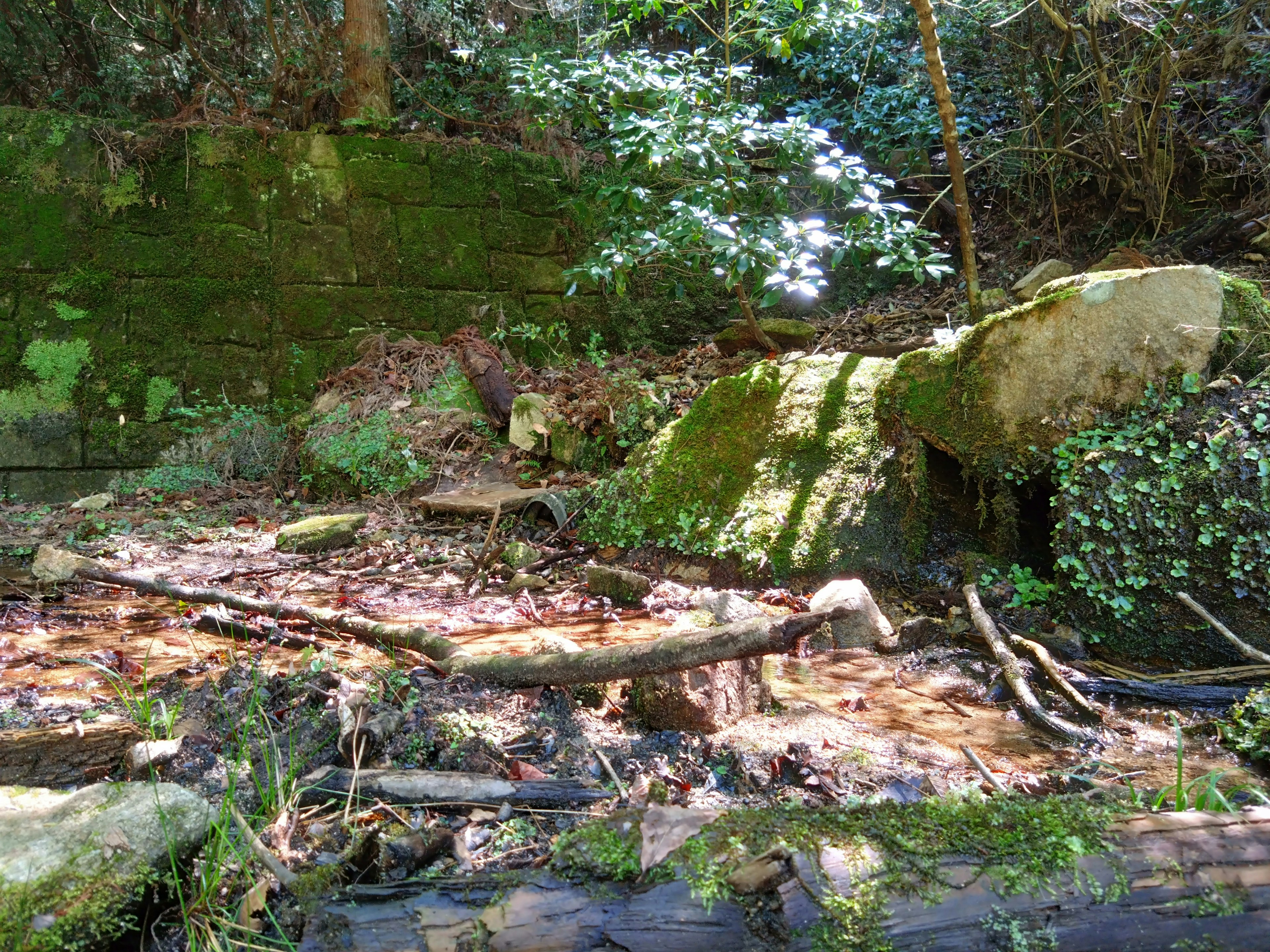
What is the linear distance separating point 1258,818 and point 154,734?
7.97 ft

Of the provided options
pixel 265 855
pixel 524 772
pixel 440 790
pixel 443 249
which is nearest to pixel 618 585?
pixel 524 772

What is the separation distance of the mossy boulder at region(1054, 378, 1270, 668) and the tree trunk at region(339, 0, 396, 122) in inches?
271

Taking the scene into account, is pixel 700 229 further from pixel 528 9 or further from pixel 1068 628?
pixel 528 9

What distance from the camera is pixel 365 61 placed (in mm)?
7406

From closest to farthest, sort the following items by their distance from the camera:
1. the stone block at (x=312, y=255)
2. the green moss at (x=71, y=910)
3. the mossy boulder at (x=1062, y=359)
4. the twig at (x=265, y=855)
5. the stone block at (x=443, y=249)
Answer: the green moss at (x=71, y=910) → the twig at (x=265, y=855) → the mossy boulder at (x=1062, y=359) → the stone block at (x=312, y=255) → the stone block at (x=443, y=249)

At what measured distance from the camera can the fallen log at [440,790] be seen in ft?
5.96

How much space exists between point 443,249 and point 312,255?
1172mm

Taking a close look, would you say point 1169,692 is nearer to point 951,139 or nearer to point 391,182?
point 951,139

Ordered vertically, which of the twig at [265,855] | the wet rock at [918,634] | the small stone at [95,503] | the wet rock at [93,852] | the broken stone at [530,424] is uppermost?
the broken stone at [530,424]

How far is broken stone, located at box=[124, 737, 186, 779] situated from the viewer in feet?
6.38

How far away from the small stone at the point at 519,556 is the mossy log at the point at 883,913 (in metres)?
3.27

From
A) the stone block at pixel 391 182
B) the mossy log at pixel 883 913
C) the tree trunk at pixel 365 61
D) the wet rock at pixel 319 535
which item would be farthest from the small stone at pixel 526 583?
the tree trunk at pixel 365 61

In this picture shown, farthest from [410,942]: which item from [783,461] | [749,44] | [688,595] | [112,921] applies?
[749,44]

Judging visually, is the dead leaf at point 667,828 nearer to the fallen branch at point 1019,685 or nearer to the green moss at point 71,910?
the green moss at point 71,910
